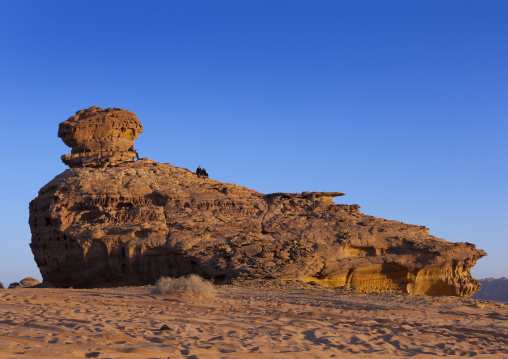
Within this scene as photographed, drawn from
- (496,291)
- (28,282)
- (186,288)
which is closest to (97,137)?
(186,288)

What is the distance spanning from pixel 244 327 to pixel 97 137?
875 inches

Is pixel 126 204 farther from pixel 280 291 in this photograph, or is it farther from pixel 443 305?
pixel 443 305

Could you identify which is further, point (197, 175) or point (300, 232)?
point (197, 175)

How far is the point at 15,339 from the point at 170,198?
18334 mm

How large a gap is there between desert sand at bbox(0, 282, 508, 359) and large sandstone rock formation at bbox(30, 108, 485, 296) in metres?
6.84

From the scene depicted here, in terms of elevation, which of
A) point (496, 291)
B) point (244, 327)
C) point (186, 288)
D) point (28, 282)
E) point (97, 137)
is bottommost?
point (28, 282)

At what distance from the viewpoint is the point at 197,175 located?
29.0 m

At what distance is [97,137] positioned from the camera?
29.4m

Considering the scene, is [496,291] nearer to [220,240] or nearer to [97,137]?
[220,240]

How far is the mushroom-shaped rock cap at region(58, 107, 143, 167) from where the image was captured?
95.4 ft

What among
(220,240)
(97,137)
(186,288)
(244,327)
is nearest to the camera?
(244,327)

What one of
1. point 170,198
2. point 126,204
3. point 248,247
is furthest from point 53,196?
point 248,247

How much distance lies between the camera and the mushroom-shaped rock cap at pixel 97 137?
29078 millimetres

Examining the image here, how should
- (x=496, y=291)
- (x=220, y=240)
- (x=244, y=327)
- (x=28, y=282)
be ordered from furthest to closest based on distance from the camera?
(x=496, y=291)
(x=28, y=282)
(x=220, y=240)
(x=244, y=327)
